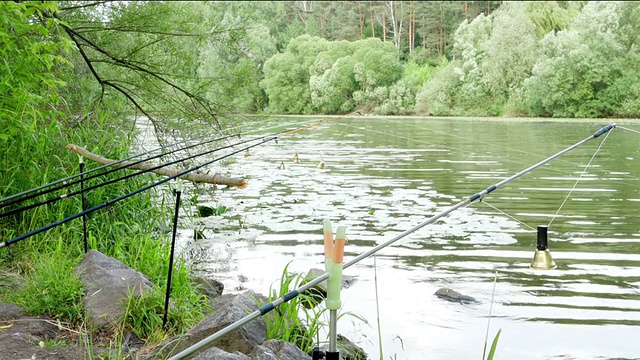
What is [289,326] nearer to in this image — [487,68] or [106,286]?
[106,286]

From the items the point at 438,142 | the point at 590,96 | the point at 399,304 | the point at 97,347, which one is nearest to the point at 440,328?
the point at 399,304

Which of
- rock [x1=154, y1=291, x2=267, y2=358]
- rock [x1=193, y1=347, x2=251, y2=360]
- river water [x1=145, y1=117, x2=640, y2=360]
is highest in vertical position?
rock [x1=193, y1=347, x2=251, y2=360]

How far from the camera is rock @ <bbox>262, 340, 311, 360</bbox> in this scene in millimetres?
4586

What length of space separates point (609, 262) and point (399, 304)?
125 inches

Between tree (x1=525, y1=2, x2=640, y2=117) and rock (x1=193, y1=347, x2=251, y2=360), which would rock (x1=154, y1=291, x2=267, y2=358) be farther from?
tree (x1=525, y1=2, x2=640, y2=117)

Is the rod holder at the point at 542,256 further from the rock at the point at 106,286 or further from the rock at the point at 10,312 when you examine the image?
the rock at the point at 10,312

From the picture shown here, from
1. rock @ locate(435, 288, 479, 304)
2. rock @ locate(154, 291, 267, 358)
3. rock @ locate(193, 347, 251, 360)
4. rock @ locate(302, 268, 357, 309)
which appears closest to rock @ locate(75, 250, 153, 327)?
rock @ locate(154, 291, 267, 358)

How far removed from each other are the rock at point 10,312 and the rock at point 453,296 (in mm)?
4161

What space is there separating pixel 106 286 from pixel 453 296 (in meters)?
3.69

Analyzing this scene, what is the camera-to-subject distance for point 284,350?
463 centimetres

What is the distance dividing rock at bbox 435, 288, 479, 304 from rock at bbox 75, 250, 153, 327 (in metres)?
3.29

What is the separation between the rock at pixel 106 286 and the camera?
18.0 feet

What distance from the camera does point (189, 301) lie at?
630 centimetres

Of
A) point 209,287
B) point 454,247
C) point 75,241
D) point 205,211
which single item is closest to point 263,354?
point 209,287
